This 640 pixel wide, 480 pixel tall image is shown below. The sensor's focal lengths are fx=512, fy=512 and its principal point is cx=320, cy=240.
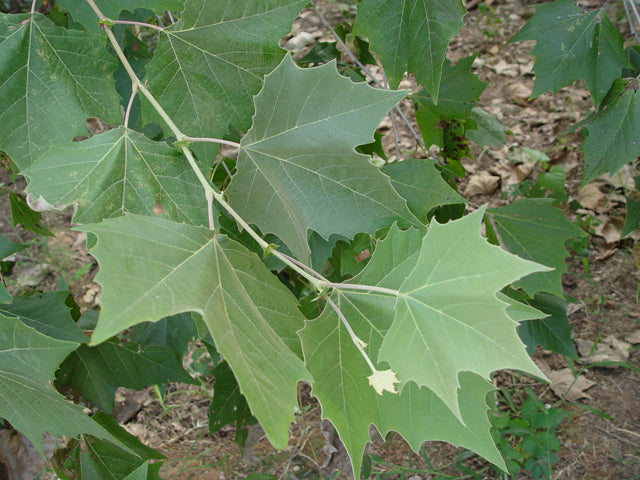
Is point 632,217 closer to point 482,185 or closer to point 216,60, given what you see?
point 216,60

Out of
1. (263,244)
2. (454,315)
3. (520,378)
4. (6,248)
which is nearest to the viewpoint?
(454,315)

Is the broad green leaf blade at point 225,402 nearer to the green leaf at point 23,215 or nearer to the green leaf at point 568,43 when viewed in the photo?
the green leaf at point 23,215

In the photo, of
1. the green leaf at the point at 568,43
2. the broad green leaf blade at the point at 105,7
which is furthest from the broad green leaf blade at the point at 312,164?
the green leaf at the point at 568,43

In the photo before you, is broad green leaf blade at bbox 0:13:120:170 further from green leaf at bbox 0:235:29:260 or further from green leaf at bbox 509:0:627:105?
green leaf at bbox 509:0:627:105

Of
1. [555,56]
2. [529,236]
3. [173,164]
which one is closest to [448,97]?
[555,56]

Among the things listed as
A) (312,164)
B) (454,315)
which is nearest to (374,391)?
(454,315)

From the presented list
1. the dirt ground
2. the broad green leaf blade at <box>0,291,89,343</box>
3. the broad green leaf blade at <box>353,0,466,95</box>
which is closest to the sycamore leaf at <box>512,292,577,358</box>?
the dirt ground

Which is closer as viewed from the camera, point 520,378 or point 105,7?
point 105,7
